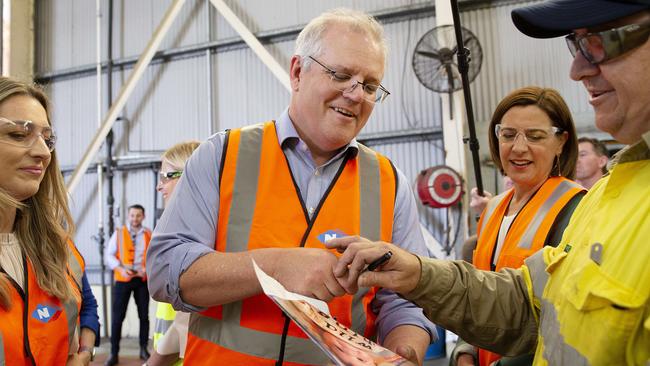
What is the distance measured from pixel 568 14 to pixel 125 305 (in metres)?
6.69

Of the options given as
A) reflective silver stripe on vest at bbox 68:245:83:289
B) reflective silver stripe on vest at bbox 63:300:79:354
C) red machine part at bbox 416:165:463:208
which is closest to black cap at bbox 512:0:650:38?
reflective silver stripe on vest at bbox 63:300:79:354

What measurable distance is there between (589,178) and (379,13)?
509cm

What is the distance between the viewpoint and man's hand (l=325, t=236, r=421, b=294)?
1248 mm

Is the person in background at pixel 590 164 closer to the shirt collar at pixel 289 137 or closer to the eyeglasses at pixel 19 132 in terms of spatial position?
the shirt collar at pixel 289 137

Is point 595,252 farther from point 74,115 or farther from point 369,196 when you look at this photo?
point 74,115

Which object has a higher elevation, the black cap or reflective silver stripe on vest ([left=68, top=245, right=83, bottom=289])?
the black cap

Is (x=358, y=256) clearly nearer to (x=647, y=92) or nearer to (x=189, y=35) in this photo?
(x=647, y=92)

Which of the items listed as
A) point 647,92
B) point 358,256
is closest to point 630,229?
point 647,92

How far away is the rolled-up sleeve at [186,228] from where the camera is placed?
138cm

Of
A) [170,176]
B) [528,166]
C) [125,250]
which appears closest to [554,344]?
[528,166]

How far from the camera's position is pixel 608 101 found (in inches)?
40.6

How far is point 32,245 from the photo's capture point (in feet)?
6.11

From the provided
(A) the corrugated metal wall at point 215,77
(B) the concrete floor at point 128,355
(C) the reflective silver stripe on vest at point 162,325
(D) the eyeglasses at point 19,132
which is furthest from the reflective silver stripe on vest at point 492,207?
(A) the corrugated metal wall at point 215,77

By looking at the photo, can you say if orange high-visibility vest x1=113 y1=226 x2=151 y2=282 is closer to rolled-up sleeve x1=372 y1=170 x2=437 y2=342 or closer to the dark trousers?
the dark trousers
